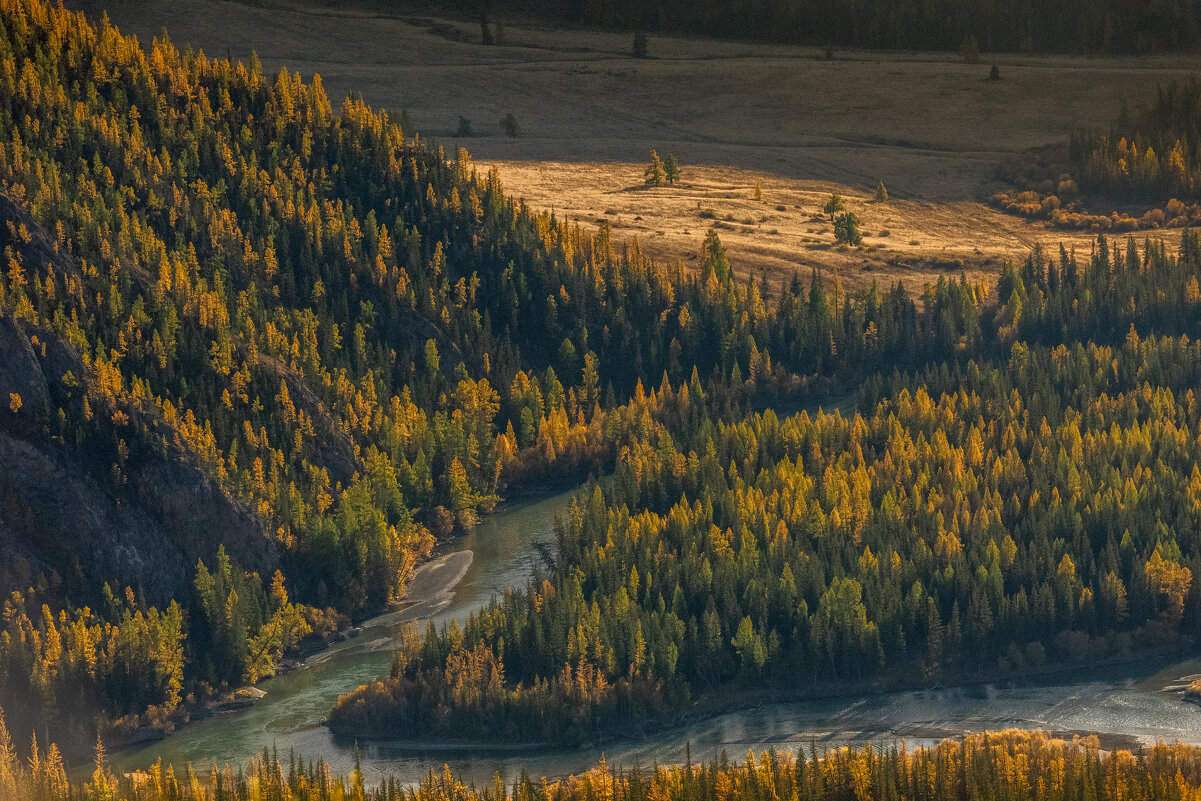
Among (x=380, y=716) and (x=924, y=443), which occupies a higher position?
(x=924, y=443)

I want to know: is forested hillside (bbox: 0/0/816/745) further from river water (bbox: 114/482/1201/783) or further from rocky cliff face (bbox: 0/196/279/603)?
river water (bbox: 114/482/1201/783)

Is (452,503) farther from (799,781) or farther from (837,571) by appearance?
(799,781)

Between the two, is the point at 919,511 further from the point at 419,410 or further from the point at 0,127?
the point at 0,127

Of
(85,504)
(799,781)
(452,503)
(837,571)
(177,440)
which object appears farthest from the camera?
(452,503)

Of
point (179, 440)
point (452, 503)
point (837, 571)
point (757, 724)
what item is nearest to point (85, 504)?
point (179, 440)

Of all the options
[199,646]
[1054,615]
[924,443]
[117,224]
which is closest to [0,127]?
[117,224]

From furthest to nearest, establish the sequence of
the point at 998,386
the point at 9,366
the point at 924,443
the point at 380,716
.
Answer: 1. the point at 998,386
2. the point at 924,443
3. the point at 9,366
4. the point at 380,716

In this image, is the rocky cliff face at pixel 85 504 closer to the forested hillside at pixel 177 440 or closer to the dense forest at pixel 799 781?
the forested hillside at pixel 177 440
